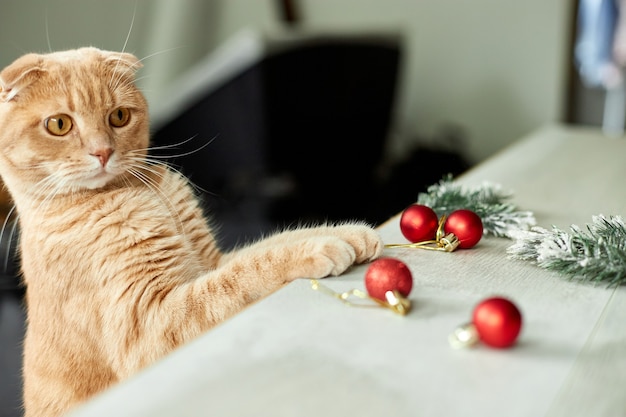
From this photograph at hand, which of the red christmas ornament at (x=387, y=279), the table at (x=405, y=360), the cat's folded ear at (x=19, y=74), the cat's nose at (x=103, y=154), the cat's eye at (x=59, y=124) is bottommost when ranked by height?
the table at (x=405, y=360)

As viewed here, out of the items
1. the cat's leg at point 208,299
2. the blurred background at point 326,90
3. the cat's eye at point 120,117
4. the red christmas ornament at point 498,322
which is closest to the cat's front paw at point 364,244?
the cat's leg at point 208,299

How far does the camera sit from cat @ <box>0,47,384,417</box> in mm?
759

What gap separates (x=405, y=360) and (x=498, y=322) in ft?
0.26

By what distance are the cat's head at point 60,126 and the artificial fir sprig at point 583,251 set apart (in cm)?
50

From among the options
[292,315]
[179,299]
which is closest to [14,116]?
[179,299]

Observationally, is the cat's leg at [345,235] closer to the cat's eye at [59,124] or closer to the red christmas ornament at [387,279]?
the red christmas ornament at [387,279]

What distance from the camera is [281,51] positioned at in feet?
7.57

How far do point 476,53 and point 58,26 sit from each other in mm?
1918

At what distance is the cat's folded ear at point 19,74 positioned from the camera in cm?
79

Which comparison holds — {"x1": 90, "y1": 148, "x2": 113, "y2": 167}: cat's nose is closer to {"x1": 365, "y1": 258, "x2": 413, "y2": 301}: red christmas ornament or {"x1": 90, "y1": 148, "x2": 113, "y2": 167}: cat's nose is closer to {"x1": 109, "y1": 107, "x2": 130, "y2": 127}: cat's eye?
{"x1": 109, "y1": 107, "x2": 130, "y2": 127}: cat's eye

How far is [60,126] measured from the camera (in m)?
0.82

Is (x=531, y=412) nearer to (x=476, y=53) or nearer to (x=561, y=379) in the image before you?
(x=561, y=379)

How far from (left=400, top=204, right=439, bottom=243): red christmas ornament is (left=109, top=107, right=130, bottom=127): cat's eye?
393 mm

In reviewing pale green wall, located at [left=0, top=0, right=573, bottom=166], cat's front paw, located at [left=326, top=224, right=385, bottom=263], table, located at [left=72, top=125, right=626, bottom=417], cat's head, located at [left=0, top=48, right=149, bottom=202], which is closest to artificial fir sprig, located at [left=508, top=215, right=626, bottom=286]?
table, located at [left=72, top=125, right=626, bottom=417]
